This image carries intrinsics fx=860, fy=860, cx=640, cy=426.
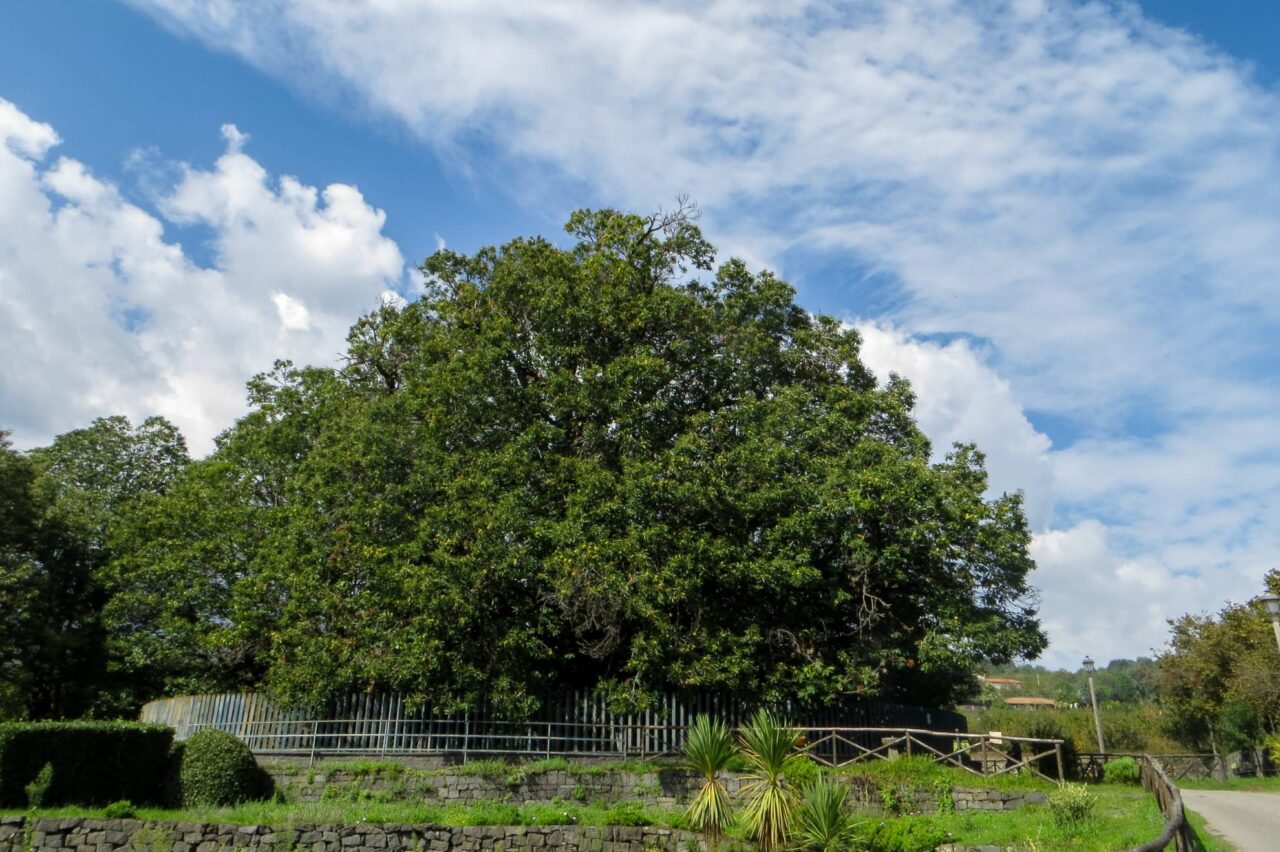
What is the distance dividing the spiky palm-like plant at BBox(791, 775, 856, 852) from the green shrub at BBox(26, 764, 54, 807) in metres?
13.3

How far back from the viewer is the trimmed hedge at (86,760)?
52.6ft

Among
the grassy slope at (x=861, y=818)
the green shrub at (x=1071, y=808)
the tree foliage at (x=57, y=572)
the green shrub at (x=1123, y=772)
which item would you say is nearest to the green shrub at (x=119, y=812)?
the grassy slope at (x=861, y=818)

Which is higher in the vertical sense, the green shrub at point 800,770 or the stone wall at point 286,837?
the green shrub at point 800,770

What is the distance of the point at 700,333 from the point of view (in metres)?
23.1

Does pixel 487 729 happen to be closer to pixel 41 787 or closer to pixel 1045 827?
pixel 41 787

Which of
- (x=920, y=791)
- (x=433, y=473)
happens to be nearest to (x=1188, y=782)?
(x=920, y=791)

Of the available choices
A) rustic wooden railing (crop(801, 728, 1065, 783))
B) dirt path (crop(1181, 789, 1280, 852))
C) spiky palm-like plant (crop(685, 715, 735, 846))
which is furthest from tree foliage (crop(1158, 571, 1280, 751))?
spiky palm-like plant (crop(685, 715, 735, 846))

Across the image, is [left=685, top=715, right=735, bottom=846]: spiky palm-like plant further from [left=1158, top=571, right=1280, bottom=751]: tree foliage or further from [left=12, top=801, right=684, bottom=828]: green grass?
[left=1158, top=571, right=1280, bottom=751]: tree foliage

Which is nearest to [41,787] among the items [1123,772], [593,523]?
[593,523]

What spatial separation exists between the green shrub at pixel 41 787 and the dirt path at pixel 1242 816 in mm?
20032

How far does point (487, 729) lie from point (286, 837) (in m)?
6.30

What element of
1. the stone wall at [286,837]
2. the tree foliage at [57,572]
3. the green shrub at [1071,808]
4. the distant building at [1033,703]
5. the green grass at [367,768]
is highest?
the tree foliage at [57,572]

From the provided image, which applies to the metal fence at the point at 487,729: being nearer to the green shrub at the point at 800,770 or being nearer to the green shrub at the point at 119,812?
the green shrub at the point at 800,770

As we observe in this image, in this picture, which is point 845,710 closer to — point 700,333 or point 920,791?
point 920,791
